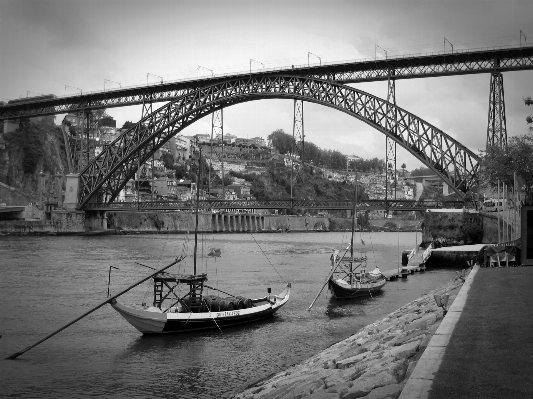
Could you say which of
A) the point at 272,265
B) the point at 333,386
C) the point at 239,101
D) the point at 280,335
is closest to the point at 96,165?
the point at 239,101

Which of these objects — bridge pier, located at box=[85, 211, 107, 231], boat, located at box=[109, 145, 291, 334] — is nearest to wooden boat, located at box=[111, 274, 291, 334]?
boat, located at box=[109, 145, 291, 334]

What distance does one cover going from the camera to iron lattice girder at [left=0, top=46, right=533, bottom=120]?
2109 inches

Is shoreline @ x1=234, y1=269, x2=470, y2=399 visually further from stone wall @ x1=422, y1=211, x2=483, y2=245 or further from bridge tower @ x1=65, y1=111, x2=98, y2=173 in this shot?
bridge tower @ x1=65, y1=111, x2=98, y2=173

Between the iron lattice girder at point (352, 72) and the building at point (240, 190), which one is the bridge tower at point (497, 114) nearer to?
the iron lattice girder at point (352, 72)

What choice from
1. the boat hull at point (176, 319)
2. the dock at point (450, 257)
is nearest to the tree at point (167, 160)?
the dock at point (450, 257)

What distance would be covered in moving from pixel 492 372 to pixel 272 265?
1568 inches

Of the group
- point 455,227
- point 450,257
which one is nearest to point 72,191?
point 455,227

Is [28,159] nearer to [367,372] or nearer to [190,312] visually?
[190,312]

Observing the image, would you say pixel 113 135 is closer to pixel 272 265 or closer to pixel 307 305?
pixel 272 265

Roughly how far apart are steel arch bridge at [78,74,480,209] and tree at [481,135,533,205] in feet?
36.4

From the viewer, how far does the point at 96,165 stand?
86750 millimetres

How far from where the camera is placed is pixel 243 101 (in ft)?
232

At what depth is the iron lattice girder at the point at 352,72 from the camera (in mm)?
53562

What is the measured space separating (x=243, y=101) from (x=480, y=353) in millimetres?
63441
